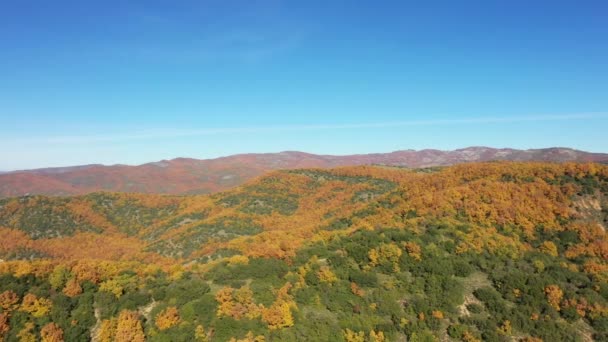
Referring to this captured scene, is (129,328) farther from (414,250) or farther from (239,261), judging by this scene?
(414,250)

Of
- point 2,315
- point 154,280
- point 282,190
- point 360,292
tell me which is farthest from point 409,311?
point 282,190

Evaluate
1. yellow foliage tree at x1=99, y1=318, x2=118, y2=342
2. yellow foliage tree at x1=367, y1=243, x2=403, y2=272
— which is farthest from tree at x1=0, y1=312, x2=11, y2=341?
yellow foliage tree at x1=367, y1=243, x2=403, y2=272

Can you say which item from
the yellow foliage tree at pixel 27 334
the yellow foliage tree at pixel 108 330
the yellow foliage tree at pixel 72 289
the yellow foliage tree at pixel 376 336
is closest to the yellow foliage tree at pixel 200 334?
the yellow foliage tree at pixel 108 330

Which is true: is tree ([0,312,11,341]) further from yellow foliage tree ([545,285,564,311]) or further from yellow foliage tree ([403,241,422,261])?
yellow foliage tree ([545,285,564,311])

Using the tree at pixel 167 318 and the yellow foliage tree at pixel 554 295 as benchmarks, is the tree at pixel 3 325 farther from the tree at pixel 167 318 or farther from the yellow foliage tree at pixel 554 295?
the yellow foliage tree at pixel 554 295

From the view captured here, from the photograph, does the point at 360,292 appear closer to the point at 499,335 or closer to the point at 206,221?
the point at 499,335

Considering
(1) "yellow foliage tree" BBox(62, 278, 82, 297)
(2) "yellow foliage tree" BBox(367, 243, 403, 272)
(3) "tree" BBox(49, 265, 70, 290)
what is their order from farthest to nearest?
(2) "yellow foliage tree" BBox(367, 243, 403, 272) → (3) "tree" BBox(49, 265, 70, 290) → (1) "yellow foliage tree" BBox(62, 278, 82, 297)
